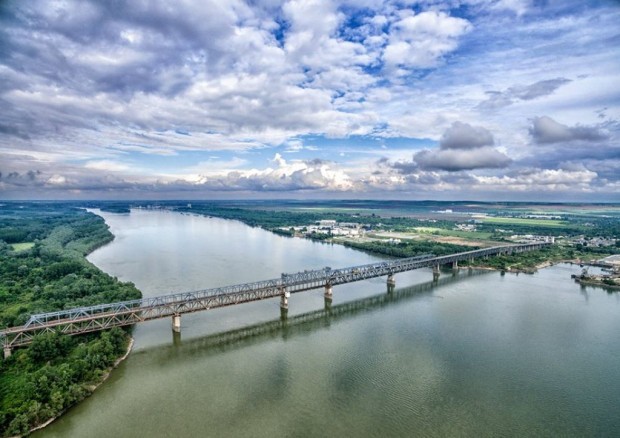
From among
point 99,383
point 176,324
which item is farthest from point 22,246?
point 99,383

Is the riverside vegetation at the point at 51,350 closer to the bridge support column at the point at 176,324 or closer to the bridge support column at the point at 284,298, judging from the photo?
the bridge support column at the point at 176,324

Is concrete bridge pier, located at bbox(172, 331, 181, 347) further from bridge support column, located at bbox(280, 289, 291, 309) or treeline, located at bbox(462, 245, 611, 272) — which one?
treeline, located at bbox(462, 245, 611, 272)

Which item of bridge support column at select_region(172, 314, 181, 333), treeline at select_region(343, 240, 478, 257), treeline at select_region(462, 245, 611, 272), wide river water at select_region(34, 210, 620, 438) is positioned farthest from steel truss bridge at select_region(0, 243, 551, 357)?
treeline at select_region(462, 245, 611, 272)

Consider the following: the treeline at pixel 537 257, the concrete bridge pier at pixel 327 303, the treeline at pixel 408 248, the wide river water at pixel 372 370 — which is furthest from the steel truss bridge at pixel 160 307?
the treeline at pixel 537 257

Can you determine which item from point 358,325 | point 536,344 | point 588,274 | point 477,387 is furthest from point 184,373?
point 588,274

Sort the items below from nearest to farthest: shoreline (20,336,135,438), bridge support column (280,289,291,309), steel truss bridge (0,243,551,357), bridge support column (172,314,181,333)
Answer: shoreline (20,336,135,438) → steel truss bridge (0,243,551,357) → bridge support column (172,314,181,333) → bridge support column (280,289,291,309)

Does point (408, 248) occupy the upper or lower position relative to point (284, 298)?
lower

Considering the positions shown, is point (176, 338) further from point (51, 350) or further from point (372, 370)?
point (372, 370)

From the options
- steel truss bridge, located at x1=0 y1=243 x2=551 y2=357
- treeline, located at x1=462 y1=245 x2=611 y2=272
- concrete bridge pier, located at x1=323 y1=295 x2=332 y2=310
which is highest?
steel truss bridge, located at x1=0 y1=243 x2=551 y2=357
